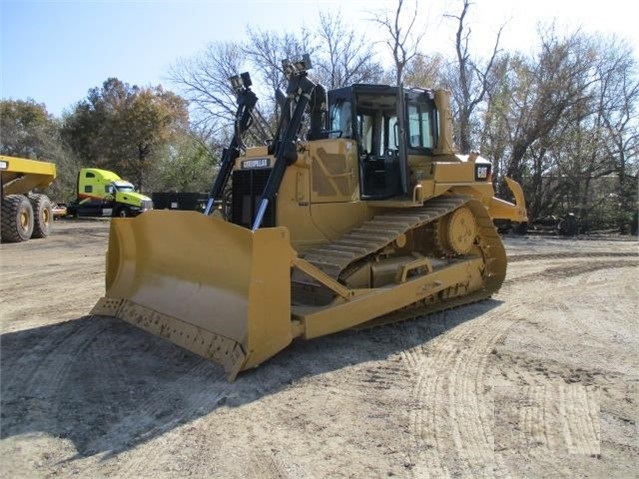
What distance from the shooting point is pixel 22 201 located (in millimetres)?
15086

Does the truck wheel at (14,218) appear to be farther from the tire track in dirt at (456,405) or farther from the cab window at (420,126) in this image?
the tire track in dirt at (456,405)

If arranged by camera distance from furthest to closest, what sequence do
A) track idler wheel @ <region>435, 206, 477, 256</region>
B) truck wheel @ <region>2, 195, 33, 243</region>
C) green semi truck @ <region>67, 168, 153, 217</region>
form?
green semi truck @ <region>67, 168, 153, 217</region>
truck wheel @ <region>2, 195, 33, 243</region>
track idler wheel @ <region>435, 206, 477, 256</region>

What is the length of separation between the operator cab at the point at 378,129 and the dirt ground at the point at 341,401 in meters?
1.82

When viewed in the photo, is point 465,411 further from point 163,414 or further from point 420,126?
point 420,126

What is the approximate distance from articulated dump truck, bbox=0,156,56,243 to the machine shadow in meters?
10.2

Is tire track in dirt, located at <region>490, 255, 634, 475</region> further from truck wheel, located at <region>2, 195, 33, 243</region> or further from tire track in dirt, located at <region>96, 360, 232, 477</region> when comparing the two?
truck wheel, located at <region>2, 195, 33, 243</region>

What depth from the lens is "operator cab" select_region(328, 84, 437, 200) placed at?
6.86 meters

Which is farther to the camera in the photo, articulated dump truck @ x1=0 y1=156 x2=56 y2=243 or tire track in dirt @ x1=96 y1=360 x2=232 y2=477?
articulated dump truck @ x1=0 y1=156 x2=56 y2=243

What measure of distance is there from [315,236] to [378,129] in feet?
5.65

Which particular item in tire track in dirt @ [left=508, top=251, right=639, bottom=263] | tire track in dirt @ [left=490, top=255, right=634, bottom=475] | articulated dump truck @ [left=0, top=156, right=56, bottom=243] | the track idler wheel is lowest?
tire track in dirt @ [left=490, top=255, right=634, bottom=475]

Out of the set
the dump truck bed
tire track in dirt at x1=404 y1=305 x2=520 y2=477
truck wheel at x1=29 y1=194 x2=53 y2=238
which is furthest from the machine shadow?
truck wheel at x1=29 y1=194 x2=53 y2=238

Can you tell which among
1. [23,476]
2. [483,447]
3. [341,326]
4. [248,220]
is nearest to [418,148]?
[248,220]

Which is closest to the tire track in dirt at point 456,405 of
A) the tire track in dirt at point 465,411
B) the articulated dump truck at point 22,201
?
the tire track in dirt at point 465,411

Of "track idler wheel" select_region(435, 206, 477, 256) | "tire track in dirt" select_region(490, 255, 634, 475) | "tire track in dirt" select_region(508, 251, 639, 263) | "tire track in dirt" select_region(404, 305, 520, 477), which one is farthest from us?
"tire track in dirt" select_region(508, 251, 639, 263)
